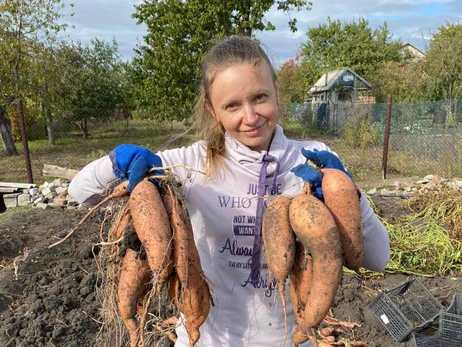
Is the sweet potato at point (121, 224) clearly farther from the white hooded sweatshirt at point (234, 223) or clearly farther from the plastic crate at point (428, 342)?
the plastic crate at point (428, 342)

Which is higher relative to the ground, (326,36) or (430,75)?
(326,36)

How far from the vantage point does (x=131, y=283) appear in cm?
164

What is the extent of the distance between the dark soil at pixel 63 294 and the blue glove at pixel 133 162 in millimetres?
1499

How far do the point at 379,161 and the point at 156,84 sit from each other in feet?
26.6

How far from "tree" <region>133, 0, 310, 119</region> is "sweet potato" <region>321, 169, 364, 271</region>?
12.1 metres

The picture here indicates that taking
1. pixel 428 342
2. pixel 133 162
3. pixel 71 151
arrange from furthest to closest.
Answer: pixel 71 151, pixel 428 342, pixel 133 162

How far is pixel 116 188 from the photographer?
1649 millimetres

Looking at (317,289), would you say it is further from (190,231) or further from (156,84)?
(156,84)

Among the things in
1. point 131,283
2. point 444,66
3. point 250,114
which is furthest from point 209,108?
point 444,66

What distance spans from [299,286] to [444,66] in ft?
63.4

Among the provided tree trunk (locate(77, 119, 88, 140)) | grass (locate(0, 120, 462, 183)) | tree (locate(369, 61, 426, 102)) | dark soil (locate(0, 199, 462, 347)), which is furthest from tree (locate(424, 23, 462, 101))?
dark soil (locate(0, 199, 462, 347))

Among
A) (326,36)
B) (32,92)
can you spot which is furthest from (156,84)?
(326,36)

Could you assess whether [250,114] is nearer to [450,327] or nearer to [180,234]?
[180,234]

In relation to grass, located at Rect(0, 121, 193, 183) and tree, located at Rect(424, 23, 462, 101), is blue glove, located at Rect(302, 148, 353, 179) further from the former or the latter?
tree, located at Rect(424, 23, 462, 101)
